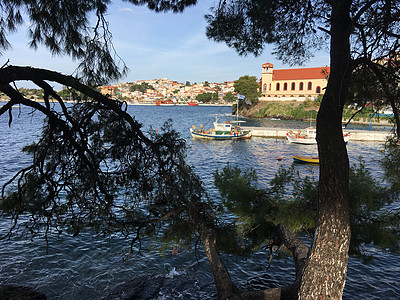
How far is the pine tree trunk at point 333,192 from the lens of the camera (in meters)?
2.97

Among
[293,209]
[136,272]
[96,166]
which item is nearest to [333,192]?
[293,209]

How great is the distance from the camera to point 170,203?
423 cm

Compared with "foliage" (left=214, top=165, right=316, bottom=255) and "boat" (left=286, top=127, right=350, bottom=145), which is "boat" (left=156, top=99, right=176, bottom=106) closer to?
"boat" (left=286, top=127, right=350, bottom=145)

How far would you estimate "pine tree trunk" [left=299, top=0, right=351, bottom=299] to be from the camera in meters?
2.97

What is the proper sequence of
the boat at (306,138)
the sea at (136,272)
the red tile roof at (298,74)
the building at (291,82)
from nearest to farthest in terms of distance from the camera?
the sea at (136,272) → the boat at (306,138) → the building at (291,82) → the red tile roof at (298,74)

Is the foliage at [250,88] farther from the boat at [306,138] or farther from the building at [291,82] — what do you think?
the boat at [306,138]

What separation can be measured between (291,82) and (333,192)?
234 feet

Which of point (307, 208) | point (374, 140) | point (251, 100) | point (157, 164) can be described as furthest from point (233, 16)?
point (251, 100)

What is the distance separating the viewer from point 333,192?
301 cm

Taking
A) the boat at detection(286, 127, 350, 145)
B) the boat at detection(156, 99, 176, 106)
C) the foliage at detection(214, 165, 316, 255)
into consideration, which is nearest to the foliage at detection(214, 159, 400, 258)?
the foliage at detection(214, 165, 316, 255)

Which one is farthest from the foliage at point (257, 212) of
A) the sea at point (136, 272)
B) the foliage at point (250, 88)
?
the foliage at point (250, 88)

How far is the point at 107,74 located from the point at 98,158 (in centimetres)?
118

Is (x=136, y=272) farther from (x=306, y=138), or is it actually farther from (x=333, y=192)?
(x=306, y=138)

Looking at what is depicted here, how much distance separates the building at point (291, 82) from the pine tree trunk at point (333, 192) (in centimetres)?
6744
